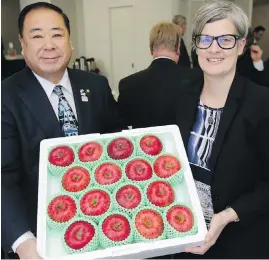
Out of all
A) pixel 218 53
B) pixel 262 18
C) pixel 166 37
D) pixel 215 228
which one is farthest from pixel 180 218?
pixel 262 18

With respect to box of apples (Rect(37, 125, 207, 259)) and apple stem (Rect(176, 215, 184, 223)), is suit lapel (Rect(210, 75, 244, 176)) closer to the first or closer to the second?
box of apples (Rect(37, 125, 207, 259))

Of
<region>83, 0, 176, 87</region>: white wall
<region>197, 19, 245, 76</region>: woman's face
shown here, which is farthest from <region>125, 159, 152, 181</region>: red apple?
<region>83, 0, 176, 87</region>: white wall

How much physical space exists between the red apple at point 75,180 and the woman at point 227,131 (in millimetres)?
365

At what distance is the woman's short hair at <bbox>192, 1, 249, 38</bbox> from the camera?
39.1 inches

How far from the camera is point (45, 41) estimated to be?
107cm

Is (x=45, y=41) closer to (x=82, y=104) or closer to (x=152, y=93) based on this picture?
(x=82, y=104)

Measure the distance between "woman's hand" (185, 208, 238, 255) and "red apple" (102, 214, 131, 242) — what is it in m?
0.18

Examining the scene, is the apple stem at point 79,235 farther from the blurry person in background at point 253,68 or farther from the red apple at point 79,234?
the blurry person in background at point 253,68

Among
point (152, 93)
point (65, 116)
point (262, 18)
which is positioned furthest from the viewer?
point (262, 18)

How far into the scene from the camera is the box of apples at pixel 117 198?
0.82 metres

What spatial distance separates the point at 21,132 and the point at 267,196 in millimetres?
817

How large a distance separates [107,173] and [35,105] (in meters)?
0.36

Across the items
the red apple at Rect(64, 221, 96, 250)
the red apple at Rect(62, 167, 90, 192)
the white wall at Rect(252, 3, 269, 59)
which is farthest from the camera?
the white wall at Rect(252, 3, 269, 59)

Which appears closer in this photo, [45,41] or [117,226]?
[117,226]
